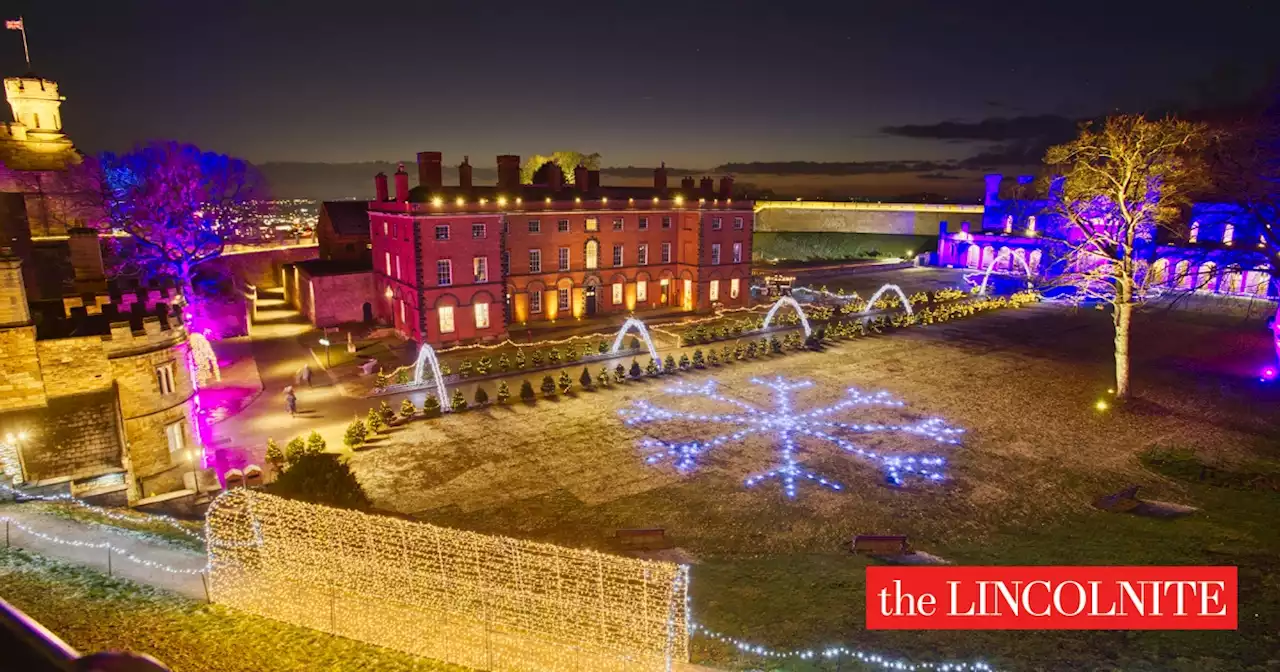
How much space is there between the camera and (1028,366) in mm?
35000

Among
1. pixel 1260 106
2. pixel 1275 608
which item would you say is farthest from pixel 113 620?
pixel 1260 106

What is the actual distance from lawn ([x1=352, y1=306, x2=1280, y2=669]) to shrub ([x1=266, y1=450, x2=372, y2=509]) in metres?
2.97

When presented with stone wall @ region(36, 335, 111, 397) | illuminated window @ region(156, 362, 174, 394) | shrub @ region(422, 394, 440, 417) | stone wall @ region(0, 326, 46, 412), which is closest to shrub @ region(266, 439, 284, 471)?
illuminated window @ region(156, 362, 174, 394)

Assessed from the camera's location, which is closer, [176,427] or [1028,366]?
[176,427]

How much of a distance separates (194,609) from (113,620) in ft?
4.13

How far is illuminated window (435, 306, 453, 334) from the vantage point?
40.3 metres

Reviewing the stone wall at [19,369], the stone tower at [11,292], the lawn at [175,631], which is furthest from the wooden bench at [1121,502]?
the stone tower at [11,292]

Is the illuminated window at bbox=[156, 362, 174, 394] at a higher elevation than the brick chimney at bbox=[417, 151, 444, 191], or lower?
lower

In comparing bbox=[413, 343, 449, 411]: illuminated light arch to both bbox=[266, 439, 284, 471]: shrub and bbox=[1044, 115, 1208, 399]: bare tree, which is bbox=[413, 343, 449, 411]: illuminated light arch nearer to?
bbox=[266, 439, 284, 471]: shrub

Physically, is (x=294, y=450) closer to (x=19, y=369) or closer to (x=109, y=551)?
(x=19, y=369)

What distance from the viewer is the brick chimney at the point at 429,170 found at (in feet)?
135

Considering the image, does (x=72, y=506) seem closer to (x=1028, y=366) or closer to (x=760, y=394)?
(x=760, y=394)

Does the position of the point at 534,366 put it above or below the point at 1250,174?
below

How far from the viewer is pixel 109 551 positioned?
47.9 feet
